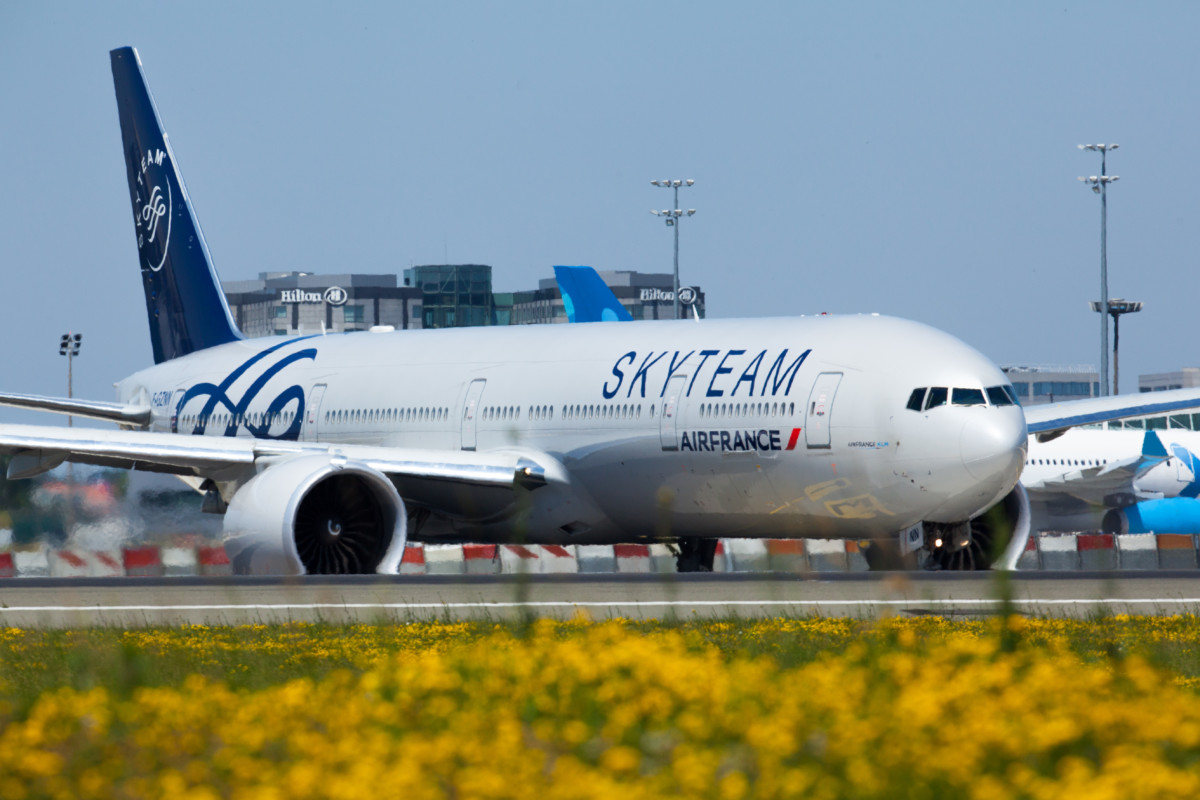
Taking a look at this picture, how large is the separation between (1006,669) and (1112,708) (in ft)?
2.80

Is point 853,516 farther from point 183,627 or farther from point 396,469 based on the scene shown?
point 183,627

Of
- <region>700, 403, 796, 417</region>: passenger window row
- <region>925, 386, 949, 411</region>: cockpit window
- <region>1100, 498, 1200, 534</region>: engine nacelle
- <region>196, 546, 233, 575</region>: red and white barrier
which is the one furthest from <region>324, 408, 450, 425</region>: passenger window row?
<region>1100, 498, 1200, 534</region>: engine nacelle

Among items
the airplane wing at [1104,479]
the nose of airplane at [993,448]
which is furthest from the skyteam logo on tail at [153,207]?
the airplane wing at [1104,479]

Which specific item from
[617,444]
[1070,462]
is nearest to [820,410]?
[617,444]

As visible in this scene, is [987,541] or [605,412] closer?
[605,412]

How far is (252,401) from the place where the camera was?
1054 inches

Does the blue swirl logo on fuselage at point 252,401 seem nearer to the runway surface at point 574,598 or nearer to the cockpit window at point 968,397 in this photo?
the runway surface at point 574,598

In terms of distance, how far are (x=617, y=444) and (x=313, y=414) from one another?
20.7 ft

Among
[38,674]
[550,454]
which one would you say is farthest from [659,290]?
[38,674]

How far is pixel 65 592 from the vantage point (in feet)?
58.1

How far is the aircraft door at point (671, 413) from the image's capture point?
20484mm

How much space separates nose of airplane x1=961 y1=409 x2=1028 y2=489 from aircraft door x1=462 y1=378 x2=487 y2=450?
7.42 meters

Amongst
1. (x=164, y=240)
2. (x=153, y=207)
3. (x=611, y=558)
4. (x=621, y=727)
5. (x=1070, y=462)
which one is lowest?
(x=1070, y=462)

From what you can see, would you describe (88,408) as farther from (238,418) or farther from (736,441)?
(736,441)
